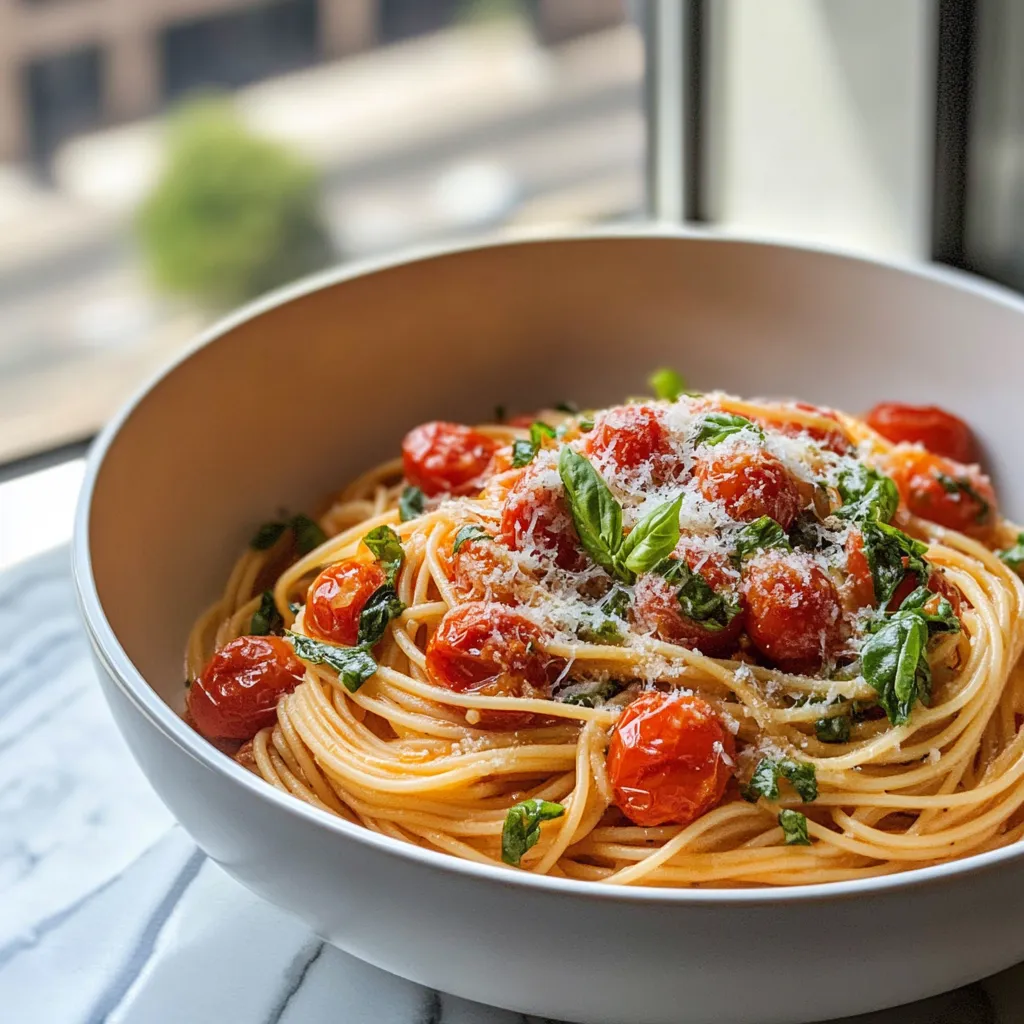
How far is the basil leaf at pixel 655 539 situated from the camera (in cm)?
270

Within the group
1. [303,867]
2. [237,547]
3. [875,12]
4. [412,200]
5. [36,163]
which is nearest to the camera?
[303,867]

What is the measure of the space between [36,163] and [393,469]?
291cm

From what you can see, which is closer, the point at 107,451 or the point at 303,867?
the point at 303,867

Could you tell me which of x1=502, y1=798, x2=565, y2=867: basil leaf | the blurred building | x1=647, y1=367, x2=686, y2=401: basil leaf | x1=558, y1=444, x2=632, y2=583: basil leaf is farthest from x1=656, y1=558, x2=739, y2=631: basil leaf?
the blurred building

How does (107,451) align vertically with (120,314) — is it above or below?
above

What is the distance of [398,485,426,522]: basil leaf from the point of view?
333 cm

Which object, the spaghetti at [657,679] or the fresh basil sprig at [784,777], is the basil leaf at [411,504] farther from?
the fresh basil sprig at [784,777]

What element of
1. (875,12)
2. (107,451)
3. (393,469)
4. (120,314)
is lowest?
(120,314)

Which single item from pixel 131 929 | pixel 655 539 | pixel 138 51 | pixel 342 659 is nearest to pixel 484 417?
pixel 342 659

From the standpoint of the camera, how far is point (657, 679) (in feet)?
8.85

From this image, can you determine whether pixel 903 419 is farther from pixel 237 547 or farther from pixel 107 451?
pixel 107 451

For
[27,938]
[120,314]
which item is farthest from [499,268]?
[120,314]

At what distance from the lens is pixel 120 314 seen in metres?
6.08

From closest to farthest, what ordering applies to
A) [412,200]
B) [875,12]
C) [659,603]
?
[659,603] → [875,12] → [412,200]
